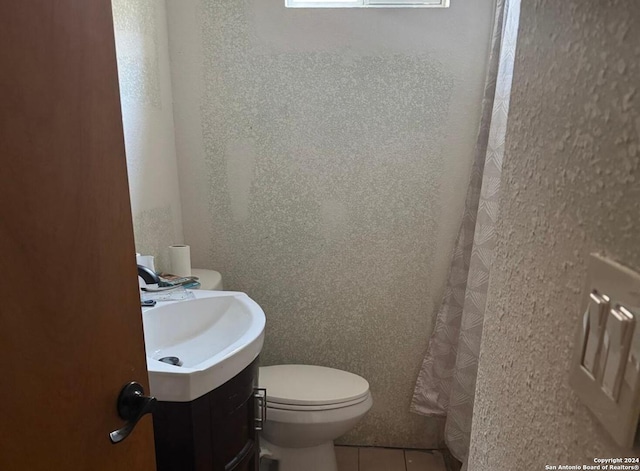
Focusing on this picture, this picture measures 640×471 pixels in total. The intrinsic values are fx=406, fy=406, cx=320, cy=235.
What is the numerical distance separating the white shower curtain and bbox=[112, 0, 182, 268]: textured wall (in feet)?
3.96

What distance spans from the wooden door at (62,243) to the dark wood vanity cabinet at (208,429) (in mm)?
245

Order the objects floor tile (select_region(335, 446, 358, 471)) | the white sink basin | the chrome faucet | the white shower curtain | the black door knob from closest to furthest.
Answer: the black door knob → the white sink basin → the chrome faucet → the white shower curtain → floor tile (select_region(335, 446, 358, 471))

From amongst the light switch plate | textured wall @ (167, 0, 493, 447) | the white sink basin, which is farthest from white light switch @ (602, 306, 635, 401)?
textured wall @ (167, 0, 493, 447)

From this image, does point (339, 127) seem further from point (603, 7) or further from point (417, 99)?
point (603, 7)

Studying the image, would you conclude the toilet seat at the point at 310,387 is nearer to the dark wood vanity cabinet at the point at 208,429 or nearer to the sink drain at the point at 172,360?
the dark wood vanity cabinet at the point at 208,429

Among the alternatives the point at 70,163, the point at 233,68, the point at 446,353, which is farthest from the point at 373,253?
the point at 70,163

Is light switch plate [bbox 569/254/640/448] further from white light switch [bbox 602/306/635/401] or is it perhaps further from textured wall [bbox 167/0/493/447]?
textured wall [bbox 167/0/493/447]

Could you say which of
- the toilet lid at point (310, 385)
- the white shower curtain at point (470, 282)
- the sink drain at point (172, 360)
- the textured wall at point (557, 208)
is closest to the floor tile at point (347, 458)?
the white shower curtain at point (470, 282)

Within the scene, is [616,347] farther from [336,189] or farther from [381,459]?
[381,459]

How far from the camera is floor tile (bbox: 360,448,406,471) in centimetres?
186

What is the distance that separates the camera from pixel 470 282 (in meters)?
1.62

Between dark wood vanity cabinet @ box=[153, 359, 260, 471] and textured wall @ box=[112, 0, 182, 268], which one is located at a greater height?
textured wall @ box=[112, 0, 182, 268]

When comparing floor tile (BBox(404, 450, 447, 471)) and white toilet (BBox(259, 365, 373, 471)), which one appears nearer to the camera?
white toilet (BBox(259, 365, 373, 471))

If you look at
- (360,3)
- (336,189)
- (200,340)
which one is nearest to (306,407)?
(200,340)
